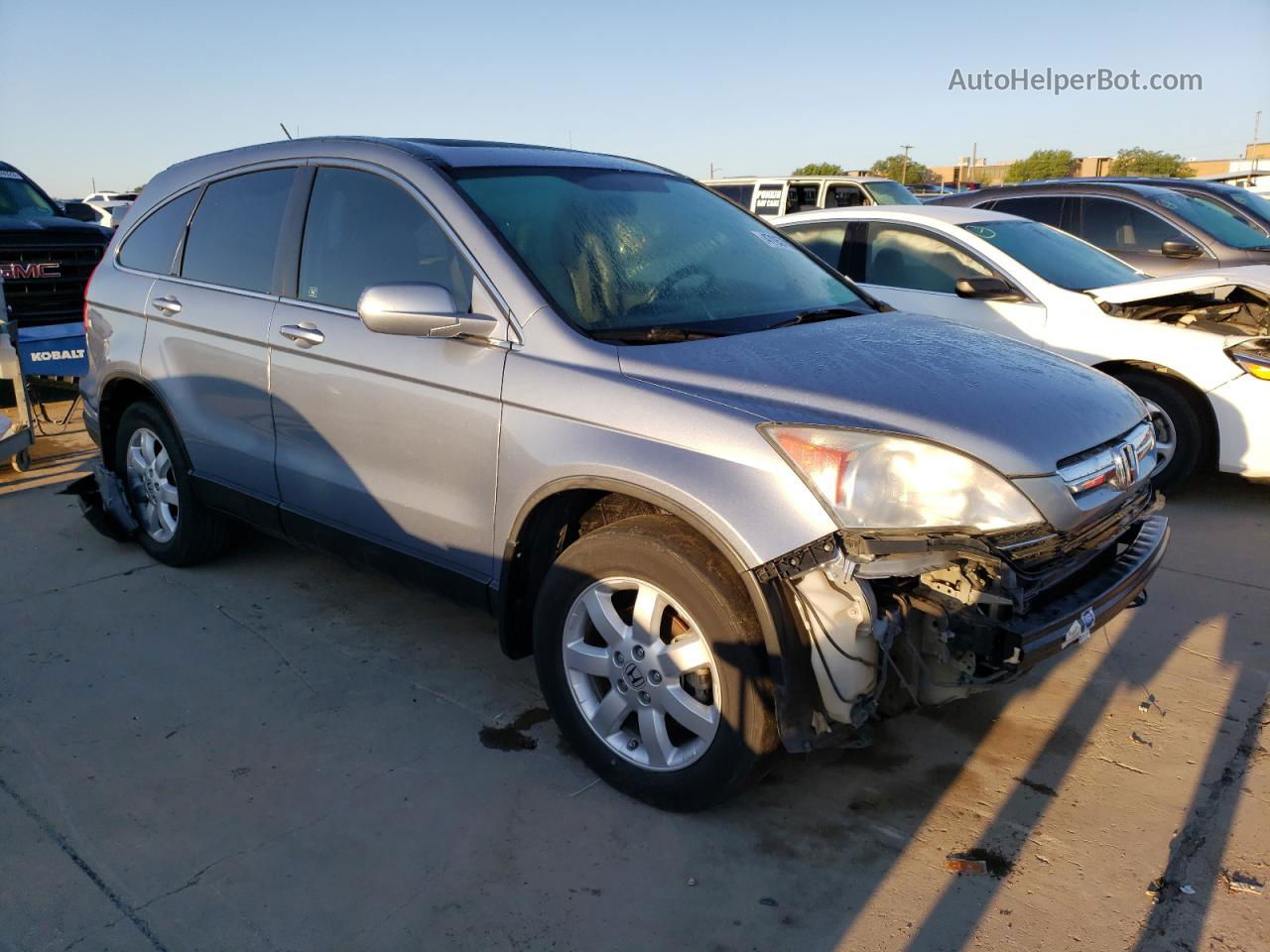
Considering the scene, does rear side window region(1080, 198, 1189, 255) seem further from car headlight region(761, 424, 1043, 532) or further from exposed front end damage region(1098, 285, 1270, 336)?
car headlight region(761, 424, 1043, 532)

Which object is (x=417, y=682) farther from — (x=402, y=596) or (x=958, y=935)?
(x=958, y=935)

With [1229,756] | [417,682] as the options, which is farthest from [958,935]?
[417,682]

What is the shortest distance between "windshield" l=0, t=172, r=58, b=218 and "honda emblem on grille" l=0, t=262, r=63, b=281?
962 mm

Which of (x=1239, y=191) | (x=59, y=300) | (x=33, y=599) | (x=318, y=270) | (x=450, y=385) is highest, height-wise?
(x=1239, y=191)

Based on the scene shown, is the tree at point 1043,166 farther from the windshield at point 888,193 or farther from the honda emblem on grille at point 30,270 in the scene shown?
the honda emblem on grille at point 30,270

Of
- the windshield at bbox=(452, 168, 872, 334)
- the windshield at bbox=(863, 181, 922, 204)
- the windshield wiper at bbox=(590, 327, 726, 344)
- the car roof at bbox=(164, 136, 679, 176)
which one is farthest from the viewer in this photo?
the windshield at bbox=(863, 181, 922, 204)

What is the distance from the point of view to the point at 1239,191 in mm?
10273

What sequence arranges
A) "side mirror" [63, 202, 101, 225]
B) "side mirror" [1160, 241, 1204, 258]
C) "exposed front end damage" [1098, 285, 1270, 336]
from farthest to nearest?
"side mirror" [63, 202, 101, 225] < "side mirror" [1160, 241, 1204, 258] < "exposed front end damage" [1098, 285, 1270, 336]

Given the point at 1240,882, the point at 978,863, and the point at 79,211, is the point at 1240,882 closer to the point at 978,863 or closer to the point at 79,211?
the point at 978,863

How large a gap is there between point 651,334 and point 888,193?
14.1m

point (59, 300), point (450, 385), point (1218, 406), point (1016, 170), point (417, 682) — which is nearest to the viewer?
point (450, 385)

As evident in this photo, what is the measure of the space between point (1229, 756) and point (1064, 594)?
105 centimetres

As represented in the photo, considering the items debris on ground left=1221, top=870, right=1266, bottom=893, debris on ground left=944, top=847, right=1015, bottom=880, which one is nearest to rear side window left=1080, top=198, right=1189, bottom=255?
debris on ground left=1221, top=870, right=1266, bottom=893

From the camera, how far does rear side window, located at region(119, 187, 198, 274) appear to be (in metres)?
4.69
